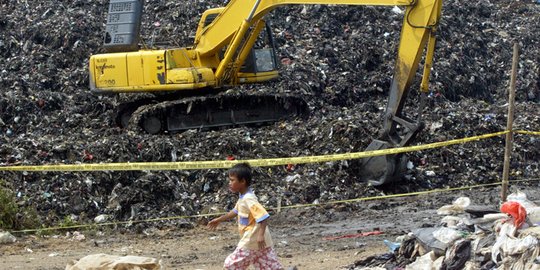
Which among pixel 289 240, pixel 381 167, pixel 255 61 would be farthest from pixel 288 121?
pixel 289 240

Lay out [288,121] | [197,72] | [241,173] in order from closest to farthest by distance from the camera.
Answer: [241,173] → [197,72] → [288,121]

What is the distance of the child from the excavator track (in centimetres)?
821

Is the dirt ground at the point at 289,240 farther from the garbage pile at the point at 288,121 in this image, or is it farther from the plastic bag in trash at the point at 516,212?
the plastic bag in trash at the point at 516,212

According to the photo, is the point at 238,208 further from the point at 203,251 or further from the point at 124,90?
the point at 124,90

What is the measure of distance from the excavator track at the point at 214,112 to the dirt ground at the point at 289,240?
4323mm

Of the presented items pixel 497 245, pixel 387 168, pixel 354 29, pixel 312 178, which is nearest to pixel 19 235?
pixel 312 178

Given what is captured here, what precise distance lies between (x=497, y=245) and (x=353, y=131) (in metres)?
5.86

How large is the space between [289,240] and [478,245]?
2909 millimetres

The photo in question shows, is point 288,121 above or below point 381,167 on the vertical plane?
above

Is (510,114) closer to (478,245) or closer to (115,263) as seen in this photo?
(478,245)

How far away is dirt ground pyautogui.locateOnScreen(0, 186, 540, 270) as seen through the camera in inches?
355

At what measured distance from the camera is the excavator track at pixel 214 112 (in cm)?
1515

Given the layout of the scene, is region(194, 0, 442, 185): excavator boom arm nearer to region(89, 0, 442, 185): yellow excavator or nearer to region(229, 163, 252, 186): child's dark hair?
region(89, 0, 442, 185): yellow excavator

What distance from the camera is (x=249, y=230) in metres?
6.89
